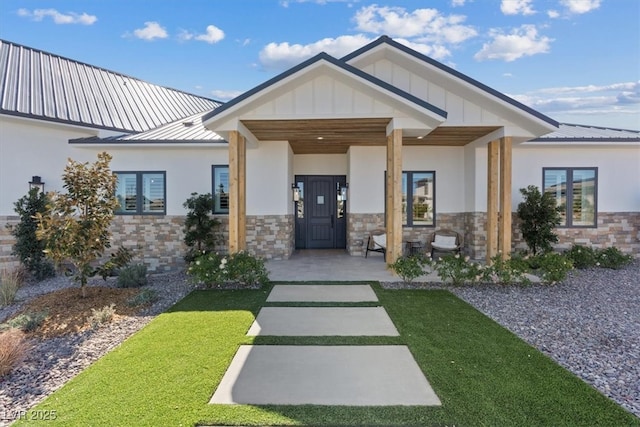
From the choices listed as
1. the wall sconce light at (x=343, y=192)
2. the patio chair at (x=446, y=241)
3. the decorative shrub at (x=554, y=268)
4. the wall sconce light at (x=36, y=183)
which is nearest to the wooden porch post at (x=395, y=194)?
the decorative shrub at (x=554, y=268)

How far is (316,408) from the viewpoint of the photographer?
9.04 ft

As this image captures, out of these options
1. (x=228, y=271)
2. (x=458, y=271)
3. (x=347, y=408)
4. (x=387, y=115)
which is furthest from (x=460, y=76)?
(x=347, y=408)

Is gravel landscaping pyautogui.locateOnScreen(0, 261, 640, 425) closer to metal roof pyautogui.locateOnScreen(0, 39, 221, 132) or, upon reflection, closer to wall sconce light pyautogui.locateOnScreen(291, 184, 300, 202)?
wall sconce light pyautogui.locateOnScreen(291, 184, 300, 202)

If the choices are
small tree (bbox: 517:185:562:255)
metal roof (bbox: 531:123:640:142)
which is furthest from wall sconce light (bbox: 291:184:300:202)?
metal roof (bbox: 531:123:640:142)

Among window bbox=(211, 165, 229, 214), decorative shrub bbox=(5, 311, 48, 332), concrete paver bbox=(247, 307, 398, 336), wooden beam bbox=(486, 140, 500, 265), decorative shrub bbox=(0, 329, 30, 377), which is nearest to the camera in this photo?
decorative shrub bbox=(0, 329, 30, 377)

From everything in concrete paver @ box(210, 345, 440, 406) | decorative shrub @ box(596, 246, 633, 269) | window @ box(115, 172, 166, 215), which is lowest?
concrete paver @ box(210, 345, 440, 406)

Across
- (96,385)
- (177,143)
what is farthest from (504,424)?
(177,143)

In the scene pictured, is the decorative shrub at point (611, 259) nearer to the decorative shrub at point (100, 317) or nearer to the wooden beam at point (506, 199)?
the wooden beam at point (506, 199)

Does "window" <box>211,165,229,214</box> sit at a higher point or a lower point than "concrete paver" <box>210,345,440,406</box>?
higher

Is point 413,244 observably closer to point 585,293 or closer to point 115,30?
→ point 585,293

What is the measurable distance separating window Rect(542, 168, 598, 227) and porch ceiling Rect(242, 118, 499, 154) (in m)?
2.73

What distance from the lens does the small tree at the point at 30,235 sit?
312 inches

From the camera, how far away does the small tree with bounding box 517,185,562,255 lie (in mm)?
8797

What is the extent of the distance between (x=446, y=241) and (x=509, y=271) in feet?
10.3
